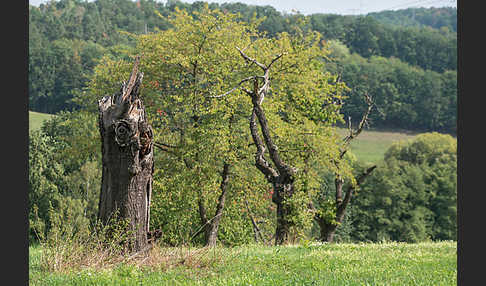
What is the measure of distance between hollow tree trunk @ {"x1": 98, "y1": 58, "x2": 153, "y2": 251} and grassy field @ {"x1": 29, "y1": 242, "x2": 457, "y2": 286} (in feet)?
2.77

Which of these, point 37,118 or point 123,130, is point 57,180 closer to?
point 37,118

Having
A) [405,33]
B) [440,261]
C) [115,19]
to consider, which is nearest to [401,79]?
[405,33]

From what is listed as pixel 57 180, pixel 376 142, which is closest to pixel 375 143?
pixel 376 142

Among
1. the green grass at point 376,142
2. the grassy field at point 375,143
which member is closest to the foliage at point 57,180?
the grassy field at point 375,143

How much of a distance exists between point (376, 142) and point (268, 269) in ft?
308

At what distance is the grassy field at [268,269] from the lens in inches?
291

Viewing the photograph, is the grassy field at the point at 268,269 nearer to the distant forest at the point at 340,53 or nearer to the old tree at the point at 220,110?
the old tree at the point at 220,110

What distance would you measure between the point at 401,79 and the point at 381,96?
27.4ft

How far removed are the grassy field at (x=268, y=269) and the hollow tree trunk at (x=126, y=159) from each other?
0.84 m

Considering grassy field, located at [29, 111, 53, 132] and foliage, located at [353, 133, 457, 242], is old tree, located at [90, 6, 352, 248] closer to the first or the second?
foliage, located at [353, 133, 457, 242]

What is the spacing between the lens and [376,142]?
98.6 meters

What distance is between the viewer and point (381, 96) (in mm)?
97562

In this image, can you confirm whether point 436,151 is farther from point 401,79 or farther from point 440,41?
point 440,41

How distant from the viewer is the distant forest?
77.5 m
